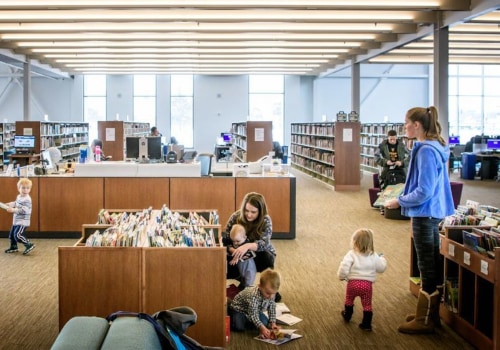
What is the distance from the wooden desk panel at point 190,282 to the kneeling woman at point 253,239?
2.64 ft

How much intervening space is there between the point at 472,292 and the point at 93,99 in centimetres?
2250

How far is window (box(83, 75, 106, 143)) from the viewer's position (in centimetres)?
2530

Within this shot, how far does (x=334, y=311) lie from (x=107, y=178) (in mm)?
4304

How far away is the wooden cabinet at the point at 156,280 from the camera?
14.0 ft

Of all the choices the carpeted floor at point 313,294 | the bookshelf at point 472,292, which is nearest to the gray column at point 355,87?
the carpeted floor at point 313,294

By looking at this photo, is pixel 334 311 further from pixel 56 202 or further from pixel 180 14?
pixel 180 14

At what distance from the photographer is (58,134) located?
60.2 ft

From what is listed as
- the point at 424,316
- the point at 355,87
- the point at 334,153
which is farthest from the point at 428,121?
the point at 355,87

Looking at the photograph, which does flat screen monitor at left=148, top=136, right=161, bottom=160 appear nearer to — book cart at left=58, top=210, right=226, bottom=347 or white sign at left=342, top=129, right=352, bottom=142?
book cart at left=58, top=210, right=226, bottom=347

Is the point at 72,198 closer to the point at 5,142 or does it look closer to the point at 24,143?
the point at 24,143

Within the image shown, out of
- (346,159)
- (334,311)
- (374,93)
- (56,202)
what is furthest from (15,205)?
(374,93)

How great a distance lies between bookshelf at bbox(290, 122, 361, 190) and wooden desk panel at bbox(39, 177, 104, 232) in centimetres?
804

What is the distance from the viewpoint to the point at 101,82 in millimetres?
25312

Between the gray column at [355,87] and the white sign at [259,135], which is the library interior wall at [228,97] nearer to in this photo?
the gray column at [355,87]
